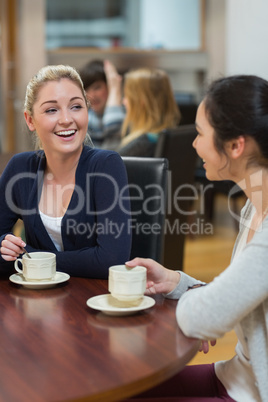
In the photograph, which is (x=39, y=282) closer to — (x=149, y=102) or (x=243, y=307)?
(x=243, y=307)

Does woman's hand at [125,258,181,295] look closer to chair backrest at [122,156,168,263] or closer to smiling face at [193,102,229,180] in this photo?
smiling face at [193,102,229,180]

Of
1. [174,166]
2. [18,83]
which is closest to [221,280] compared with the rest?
[174,166]

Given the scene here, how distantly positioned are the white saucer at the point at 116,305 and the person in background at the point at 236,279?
0.08 m

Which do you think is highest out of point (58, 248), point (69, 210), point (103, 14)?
point (103, 14)

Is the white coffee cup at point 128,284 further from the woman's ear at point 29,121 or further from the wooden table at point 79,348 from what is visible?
the woman's ear at point 29,121

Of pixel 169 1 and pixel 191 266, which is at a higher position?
pixel 169 1

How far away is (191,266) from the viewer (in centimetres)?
400

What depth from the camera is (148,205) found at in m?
1.91

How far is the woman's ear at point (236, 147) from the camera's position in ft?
A: 3.78

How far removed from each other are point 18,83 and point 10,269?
14.0 ft

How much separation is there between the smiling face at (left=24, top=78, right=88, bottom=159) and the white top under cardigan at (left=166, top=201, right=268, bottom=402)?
2.22 feet

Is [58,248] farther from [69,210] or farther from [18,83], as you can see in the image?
[18,83]

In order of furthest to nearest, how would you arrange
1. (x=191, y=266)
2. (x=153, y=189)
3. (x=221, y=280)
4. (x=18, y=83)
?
(x=18, y=83), (x=191, y=266), (x=153, y=189), (x=221, y=280)

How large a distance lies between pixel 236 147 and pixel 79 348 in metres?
0.46
